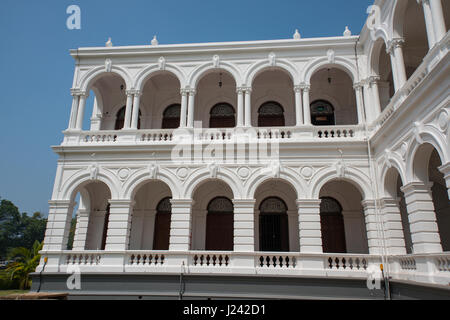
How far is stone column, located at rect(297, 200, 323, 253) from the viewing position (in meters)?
12.1

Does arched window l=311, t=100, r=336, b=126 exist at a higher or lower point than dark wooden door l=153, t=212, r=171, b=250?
higher

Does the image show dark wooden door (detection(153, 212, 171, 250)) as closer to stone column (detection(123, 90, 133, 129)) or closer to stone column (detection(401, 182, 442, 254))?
stone column (detection(123, 90, 133, 129))

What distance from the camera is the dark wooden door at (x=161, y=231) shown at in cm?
1521

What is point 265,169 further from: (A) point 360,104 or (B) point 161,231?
(B) point 161,231

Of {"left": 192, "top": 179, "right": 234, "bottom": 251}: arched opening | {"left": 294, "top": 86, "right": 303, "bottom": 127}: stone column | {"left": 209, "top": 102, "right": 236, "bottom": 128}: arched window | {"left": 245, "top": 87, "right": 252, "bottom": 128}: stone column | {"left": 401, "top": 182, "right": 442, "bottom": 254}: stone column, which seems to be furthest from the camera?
{"left": 209, "top": 102, "right": 236, "bottom": 128}: arched window

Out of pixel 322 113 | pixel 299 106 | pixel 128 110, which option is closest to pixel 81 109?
pixel 128 110

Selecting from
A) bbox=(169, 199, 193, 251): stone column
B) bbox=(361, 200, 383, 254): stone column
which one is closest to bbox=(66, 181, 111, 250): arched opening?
bbox=(169, 199, 193, 251): stone column

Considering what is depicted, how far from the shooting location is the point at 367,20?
12922 millimetres

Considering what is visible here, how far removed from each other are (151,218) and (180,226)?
324cm

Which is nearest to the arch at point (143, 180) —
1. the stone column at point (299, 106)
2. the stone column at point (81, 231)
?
the stone column at point (81, 231)

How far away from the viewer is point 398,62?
11.0m

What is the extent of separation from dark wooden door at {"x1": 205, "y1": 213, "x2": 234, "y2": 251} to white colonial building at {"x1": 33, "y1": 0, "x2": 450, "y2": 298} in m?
0.06
